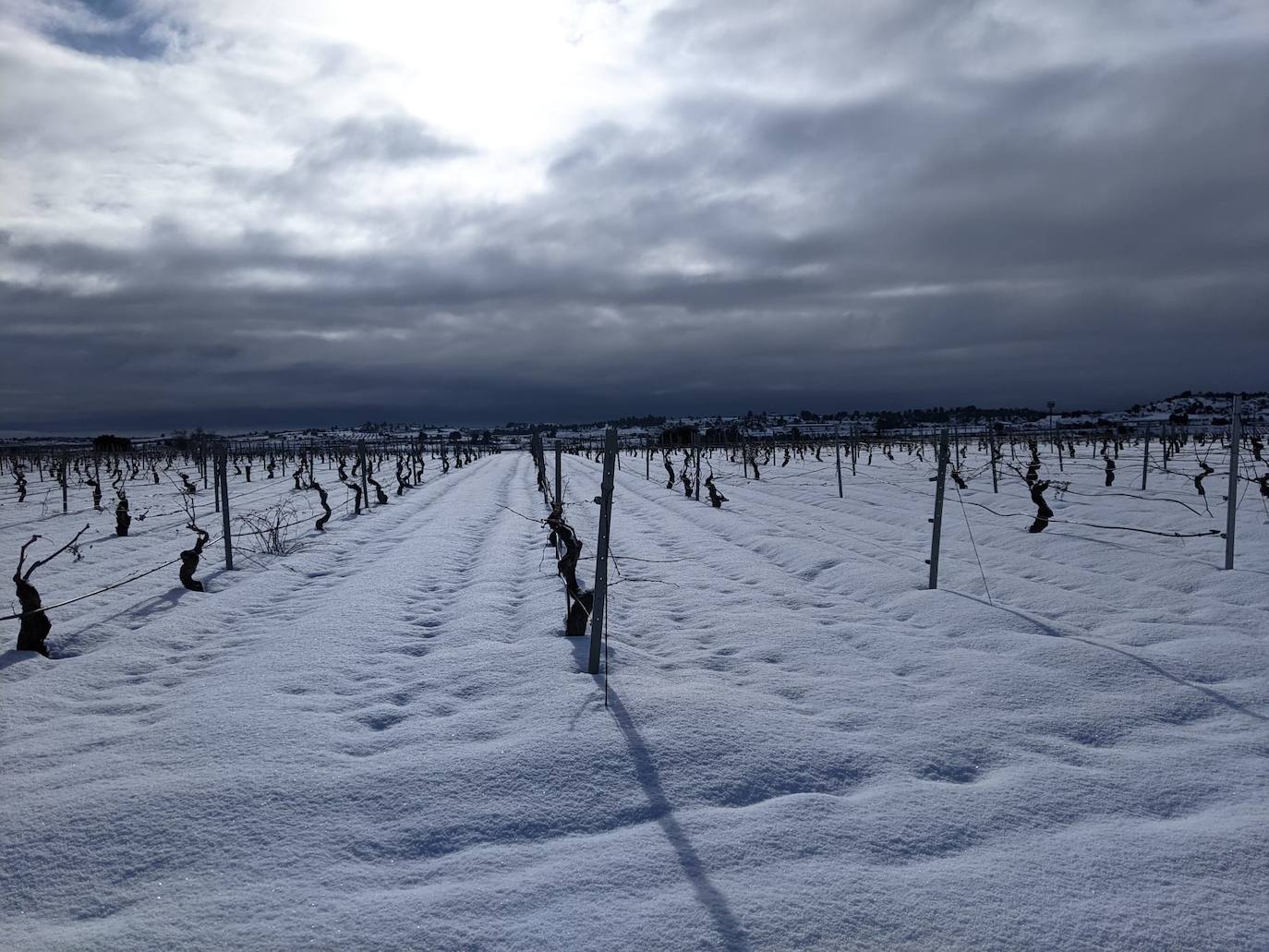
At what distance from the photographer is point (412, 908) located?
7.27 feet

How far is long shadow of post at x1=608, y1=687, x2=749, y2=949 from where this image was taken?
83.5 inches

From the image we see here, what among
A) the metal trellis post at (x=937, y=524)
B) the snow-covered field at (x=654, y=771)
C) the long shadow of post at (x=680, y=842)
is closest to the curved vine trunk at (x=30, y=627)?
the snow-covered field at (x=654, y=771)

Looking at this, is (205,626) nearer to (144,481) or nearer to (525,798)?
(525,798)

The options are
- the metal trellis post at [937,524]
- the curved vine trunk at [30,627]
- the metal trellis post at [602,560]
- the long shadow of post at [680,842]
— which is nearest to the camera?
the long shadow of post at [680,842]

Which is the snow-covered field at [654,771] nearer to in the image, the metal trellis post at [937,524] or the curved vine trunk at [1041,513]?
the metal trellis post at [937,524]

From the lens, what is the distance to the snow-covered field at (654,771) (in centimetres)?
221

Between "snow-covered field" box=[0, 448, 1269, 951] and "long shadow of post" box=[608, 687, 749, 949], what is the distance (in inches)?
0.5

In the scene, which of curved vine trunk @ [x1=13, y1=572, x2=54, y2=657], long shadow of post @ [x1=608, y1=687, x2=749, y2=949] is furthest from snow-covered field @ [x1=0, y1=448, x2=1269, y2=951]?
curved vine trunk @ [x1=13, y1=572, x2=54, y2=657]

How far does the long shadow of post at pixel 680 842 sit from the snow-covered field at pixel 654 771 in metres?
0.01

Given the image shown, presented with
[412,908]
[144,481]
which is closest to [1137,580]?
[412,908]

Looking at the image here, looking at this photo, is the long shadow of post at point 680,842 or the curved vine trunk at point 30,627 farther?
the curved vine trunk at point 30,627

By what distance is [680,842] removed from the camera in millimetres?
2576

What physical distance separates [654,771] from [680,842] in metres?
0.53

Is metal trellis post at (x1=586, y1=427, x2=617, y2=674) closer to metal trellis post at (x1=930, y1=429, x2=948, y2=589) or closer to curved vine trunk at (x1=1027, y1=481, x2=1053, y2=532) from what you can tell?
metal trellis post at (x1=930, y1=429, x2=948, y2=589)
